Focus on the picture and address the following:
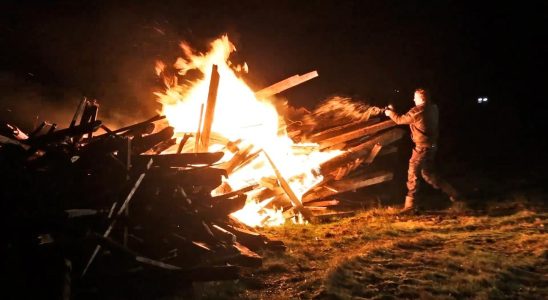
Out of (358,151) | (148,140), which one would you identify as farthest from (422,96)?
(148,140)

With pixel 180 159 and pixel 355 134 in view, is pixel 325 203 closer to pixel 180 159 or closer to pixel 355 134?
pixel 355 134

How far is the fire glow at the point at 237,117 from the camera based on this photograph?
7754mm

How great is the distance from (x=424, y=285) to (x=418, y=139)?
4.35m

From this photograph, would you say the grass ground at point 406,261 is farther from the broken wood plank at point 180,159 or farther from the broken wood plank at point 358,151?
the broken wood plank at point 180,159

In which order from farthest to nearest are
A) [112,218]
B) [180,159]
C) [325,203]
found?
[325,203]
[180,159]
[112,218]

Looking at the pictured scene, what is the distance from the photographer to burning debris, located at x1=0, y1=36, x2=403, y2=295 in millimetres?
4410

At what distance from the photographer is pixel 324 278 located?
4.89 m

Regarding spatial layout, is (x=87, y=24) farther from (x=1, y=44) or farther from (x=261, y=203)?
(x=261, y=203)

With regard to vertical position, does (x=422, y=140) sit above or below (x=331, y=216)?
above

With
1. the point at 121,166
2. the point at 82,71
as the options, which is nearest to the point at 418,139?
the point at 121,166

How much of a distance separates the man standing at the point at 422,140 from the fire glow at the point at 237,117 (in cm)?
215

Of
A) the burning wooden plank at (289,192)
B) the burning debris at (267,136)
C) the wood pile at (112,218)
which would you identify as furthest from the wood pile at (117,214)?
the burning wooden plank at (289,192)

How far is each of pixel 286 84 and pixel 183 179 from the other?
3.24 metres

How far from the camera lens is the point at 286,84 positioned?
810 cm
